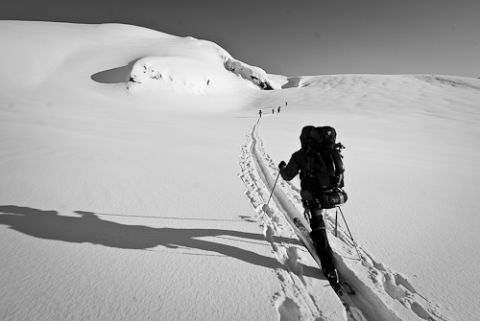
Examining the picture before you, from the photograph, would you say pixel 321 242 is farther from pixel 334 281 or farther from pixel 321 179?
pixel 321 179

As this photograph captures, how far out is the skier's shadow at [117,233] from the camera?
10.7 ft

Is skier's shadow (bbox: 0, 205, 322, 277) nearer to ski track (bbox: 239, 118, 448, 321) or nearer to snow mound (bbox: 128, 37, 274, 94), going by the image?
ski track (bbox: 239, 118, 448, 321)

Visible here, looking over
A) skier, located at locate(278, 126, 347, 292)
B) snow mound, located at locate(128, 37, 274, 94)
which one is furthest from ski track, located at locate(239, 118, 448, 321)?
snow mound, located at locate(128, 37, 274, 94)

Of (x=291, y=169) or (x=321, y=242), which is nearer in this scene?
(x=321, y=242)

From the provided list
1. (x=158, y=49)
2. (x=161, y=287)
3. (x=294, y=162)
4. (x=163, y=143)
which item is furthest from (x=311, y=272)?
(x=158, y=49)

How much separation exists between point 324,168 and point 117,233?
123 inches

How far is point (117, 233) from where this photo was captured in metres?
3.55

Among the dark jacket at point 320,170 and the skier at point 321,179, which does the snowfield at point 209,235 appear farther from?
the dark jacket at point 320,170

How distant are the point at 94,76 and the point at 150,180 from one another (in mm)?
52398

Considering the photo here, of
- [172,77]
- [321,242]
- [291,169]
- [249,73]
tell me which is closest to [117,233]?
[291,169]

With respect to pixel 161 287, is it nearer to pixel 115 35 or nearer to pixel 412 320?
pixel 412 320

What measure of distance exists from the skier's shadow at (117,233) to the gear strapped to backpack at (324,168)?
38.2 inches

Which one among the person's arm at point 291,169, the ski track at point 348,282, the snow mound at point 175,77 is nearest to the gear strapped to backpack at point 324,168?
the person's arm at point 291,169

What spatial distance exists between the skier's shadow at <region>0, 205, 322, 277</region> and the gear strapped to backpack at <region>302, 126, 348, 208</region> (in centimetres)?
97
